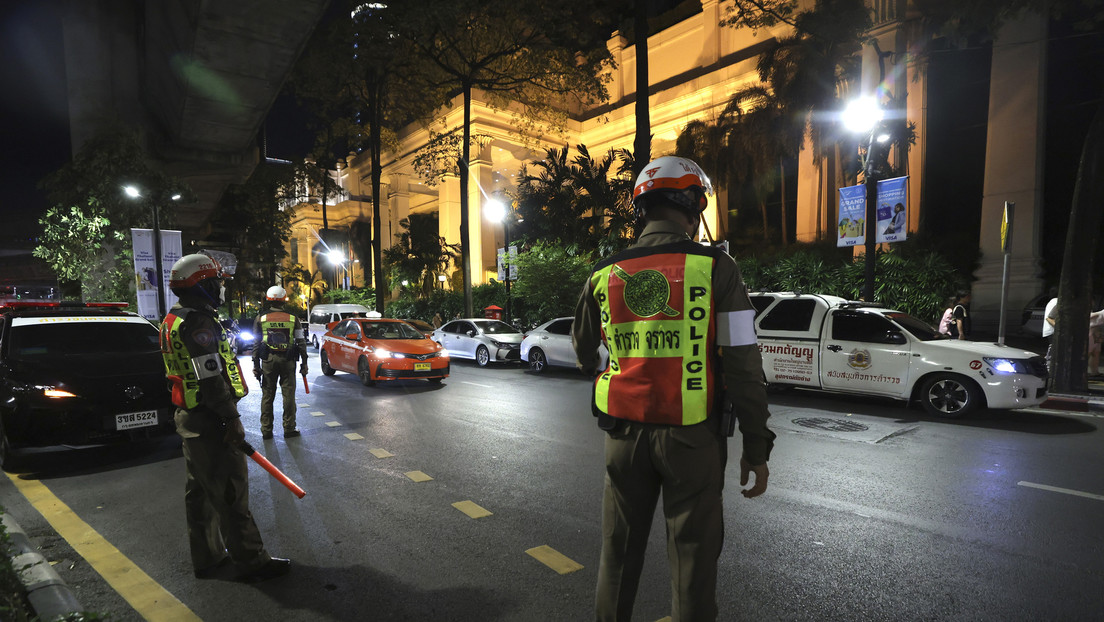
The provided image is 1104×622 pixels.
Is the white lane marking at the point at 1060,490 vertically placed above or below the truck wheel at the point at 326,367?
above

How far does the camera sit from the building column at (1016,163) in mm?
16688

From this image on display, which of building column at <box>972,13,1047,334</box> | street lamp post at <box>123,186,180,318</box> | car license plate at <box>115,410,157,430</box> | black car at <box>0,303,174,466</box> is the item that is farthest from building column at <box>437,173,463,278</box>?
car license plate at <box>115,410,157,430</box>

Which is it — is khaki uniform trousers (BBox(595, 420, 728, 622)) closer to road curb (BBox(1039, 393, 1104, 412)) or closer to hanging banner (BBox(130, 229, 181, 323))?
road curb (BBox(1039, 393, 1104, 412))

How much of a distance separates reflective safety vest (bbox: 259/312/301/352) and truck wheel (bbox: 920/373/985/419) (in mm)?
8770

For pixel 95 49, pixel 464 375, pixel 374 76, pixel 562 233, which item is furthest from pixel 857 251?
pixel 95 49

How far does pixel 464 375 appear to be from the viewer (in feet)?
46.3

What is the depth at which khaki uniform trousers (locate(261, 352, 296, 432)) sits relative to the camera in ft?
24.6

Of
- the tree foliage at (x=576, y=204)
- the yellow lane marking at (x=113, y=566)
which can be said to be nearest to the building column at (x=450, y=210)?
the tree foliage at (x=576, y=204)

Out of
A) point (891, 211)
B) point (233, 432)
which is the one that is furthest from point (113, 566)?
point (891, 211)

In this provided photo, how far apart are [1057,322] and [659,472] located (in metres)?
11.6

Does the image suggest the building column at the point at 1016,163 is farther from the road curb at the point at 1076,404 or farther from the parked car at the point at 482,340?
the parked car at the point at 482,340

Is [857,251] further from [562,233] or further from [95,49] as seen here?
[95,49]

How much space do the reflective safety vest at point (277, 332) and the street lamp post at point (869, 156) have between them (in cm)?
1138

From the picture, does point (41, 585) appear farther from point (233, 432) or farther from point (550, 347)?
point (550, 347)
